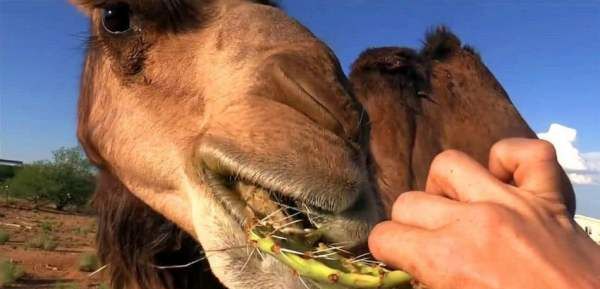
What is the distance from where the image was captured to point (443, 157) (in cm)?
153

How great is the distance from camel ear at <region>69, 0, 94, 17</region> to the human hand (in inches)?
107

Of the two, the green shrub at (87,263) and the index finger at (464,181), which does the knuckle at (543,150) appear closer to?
the index finger at (464,181)

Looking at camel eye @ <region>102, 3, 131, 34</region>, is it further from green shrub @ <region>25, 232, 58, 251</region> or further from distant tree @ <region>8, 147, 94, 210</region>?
distant tree @ <region>8, 147, 94, 210</region>

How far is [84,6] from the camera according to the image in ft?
12.1

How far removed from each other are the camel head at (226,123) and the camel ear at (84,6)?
0.05ft

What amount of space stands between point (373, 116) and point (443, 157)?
417cm

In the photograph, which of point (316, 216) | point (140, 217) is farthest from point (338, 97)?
point (140, 217)

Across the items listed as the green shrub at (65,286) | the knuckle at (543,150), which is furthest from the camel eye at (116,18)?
the green shrub at (65,286)

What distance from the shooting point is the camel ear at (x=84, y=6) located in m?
3.48

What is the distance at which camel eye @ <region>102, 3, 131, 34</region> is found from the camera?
319cm

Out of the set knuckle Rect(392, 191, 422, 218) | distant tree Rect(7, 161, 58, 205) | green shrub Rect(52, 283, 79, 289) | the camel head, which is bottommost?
green shrub Rect(52, 283, 79, 289)

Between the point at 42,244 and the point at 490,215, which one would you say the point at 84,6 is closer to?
the point at 490,215

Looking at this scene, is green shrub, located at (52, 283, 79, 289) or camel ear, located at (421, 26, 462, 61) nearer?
camel ear, located at (421, 26, 462, 61)

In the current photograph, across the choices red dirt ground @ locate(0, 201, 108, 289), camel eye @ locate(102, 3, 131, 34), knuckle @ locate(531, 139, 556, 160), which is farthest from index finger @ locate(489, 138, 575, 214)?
red dirt ground @ locate(0, 201, 108, 289)
